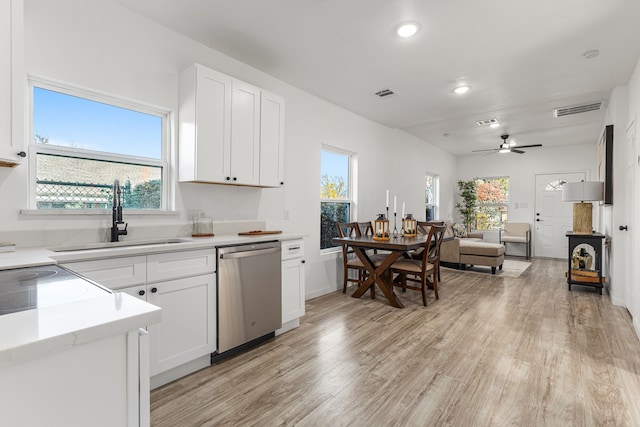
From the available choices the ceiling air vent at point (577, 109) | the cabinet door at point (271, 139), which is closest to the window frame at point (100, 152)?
the cabinet door at point (271, 139)

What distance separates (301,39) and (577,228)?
15.3 ft

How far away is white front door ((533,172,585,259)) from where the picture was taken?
7650mm

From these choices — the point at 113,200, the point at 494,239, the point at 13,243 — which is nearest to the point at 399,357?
the point at 113,200

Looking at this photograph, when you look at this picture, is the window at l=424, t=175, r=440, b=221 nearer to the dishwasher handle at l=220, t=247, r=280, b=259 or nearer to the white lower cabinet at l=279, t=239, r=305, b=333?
the white lower cabinet at l=279, t=239, r=305, b=333

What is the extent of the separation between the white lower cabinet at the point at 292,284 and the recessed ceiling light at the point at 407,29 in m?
2.05

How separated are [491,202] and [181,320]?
28.2 ft

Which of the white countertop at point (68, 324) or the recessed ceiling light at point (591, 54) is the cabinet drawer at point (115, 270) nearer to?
the white countertop at point (68, 324)

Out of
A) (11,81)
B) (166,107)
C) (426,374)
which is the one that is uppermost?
(166,107)

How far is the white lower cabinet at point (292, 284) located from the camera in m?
2.99

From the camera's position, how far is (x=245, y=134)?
3.00m

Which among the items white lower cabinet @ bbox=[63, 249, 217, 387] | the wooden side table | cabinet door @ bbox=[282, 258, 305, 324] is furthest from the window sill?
the wooden side table

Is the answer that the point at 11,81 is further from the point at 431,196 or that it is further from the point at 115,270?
the point at 431,196

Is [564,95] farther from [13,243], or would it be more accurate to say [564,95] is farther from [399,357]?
[13,243]

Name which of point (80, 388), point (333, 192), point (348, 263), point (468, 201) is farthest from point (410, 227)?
point (468, 201)
